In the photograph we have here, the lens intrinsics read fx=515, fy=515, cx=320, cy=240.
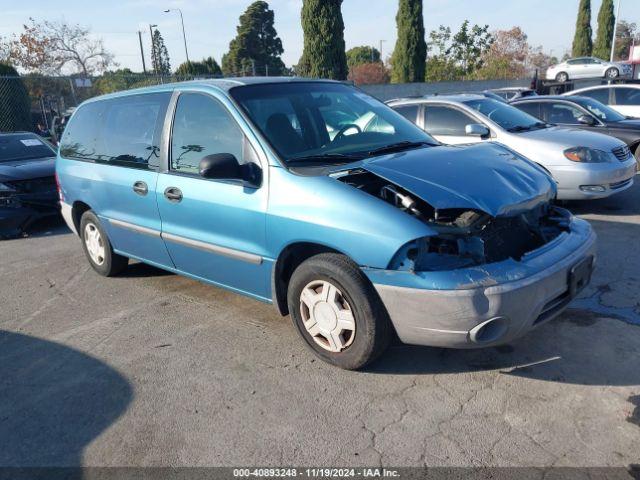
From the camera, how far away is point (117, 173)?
468 centimetres

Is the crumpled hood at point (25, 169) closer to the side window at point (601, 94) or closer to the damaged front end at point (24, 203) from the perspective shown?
the damaged front end at point (24, 203)

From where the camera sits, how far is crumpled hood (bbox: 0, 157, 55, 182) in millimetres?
7656

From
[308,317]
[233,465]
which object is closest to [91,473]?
[233,465]

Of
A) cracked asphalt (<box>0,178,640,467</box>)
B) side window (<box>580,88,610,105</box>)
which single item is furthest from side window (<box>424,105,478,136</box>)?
side window (<box>580,88,610,105</box>)

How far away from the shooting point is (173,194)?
4023 mm

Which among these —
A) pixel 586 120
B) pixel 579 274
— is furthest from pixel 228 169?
pixel 586 120

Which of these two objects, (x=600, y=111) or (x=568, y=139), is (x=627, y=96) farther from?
(x=568, y=139)

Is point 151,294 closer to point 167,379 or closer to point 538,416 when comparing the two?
point 167,379

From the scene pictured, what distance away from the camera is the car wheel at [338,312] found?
9.77 feet

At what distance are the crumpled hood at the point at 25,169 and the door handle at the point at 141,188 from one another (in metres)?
4.36

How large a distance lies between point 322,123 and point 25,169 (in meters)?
6.02

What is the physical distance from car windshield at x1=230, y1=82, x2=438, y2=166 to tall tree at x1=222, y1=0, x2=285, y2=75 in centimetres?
5720

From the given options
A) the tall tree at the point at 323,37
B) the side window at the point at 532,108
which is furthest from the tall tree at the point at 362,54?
the side window at the point at 532,108

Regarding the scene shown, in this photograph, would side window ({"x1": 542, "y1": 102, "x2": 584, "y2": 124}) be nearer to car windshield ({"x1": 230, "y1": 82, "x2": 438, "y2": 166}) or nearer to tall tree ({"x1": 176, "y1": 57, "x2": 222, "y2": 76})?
car windshield ({"x1": 230, "y1": 82, "x2": 438, "y2": 166})
